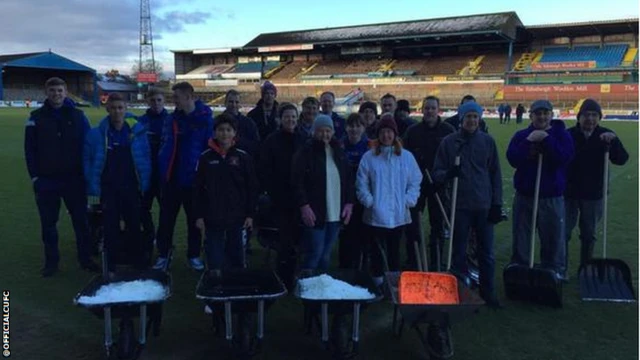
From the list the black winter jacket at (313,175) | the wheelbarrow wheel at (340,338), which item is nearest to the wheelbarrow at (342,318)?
the wheelbarrow wheel at (340,338)

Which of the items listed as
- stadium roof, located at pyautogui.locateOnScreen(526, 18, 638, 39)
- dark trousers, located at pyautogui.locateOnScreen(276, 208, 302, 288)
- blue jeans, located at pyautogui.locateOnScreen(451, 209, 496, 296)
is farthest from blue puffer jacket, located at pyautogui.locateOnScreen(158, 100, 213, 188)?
stadium roof, located at pyautogui.locateOnScreen(526, 18, 638, 39)

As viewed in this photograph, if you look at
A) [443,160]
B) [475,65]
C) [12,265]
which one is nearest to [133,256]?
[12,265]

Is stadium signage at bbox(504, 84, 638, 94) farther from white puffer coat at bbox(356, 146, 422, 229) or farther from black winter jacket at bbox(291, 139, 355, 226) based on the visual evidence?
black winter jacket at bbox(291, 139, 355, 226)

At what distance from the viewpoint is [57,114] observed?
5090mm

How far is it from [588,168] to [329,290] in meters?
3.09

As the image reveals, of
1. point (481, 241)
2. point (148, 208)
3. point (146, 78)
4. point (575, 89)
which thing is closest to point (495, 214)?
point (481, 241)

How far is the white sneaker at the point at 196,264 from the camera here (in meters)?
5.49

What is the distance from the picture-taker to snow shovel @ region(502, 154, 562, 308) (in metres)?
4.50

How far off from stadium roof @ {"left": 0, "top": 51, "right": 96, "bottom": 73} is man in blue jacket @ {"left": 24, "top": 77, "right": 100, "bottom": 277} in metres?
63.1

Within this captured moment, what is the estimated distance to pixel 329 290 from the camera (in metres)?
3.56

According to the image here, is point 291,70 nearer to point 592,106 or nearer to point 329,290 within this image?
point 592,106

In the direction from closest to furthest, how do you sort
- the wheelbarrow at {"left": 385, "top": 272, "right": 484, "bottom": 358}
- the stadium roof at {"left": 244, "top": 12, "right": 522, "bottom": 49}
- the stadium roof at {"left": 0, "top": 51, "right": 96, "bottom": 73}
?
1. the wheelbarrow at {"left": 385, "top": 272, "right": 484, "bottom": 358}
2. the stadium roof at {"left": 244, "top": 12, "right": 522, "bottom": 49}
3. the stadium roof at {"left": 0, "top": 51, "right": 96, "bottom": 73}

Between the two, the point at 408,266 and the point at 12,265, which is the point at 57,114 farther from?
the point at 408,266

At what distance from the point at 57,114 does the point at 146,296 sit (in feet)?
8.35
